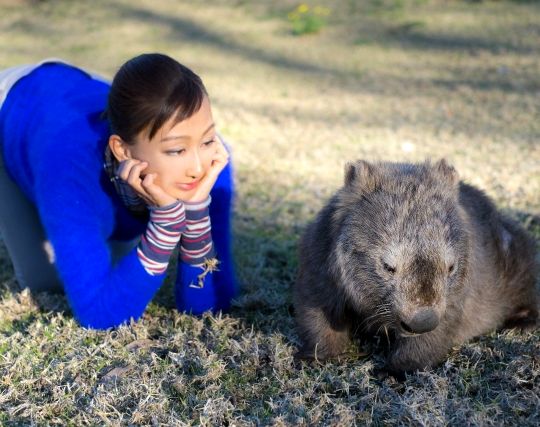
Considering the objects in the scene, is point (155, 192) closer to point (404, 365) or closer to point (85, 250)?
point (85, 250)

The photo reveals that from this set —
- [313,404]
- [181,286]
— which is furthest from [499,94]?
[313,404]

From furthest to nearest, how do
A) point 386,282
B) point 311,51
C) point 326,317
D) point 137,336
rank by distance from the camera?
1. point 311,51
2. point 137,336
3. point 326,317
4. point 386,282

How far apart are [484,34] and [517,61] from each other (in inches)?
49.6

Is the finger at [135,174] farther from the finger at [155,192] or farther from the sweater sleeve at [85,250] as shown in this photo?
the sweater sleeve at [85,250]

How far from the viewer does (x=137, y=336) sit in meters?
3.31

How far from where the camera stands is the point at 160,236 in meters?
3.18

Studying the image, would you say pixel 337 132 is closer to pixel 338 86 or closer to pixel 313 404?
pixel 338 86

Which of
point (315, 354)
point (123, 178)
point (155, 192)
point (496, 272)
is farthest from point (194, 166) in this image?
point (496, 272)

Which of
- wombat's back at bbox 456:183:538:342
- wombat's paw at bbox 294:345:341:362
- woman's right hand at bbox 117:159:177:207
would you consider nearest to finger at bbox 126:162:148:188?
woman's right hand at bbox 117:159:177:207

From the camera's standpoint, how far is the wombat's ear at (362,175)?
9.41ft

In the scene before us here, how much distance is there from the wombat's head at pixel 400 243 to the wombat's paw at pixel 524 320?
0.78 meters

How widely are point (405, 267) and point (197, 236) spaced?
1137mm

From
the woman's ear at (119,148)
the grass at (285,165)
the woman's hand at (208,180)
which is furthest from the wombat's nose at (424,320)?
the woman's ear at (119,148)

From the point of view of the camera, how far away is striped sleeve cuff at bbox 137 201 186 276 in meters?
3.12
